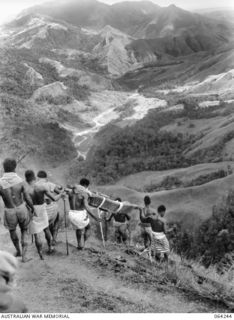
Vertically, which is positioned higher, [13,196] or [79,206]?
[13,196]

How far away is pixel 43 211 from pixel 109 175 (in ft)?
198

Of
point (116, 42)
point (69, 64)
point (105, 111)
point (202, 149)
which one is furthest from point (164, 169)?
point (116, 42)

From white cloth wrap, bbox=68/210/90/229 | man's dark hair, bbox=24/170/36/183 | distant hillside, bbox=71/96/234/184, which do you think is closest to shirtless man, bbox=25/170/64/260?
man's dark hair, bbox=24/170/36/183

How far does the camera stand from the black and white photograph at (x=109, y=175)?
9094 mm

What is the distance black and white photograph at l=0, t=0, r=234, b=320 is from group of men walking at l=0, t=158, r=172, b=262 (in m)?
0.03

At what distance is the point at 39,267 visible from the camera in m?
9.98

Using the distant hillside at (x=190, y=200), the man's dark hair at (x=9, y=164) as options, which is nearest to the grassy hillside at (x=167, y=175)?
the distant hillside at (x=190, y=200)

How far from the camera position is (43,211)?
1001 cm

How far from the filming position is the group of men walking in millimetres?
9516

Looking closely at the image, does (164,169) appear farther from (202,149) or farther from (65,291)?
(65,291)

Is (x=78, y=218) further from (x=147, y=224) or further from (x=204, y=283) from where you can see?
(x=204, y=283)

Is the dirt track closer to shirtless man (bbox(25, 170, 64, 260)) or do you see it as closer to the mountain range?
shirtless man (bbox(25, 170, 64, 260))

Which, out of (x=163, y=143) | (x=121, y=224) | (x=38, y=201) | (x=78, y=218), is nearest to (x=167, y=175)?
(x=163, y=143)

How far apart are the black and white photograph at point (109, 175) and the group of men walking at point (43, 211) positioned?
0.03 meters
